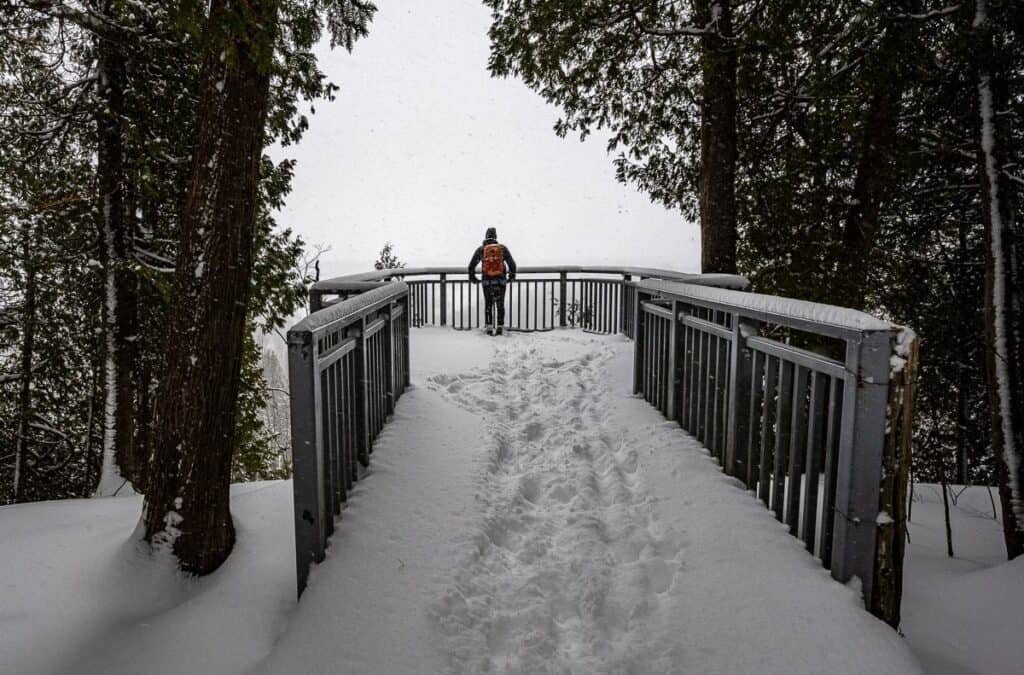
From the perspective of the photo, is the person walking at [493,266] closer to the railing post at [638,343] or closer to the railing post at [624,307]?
the railing post at [624,307]

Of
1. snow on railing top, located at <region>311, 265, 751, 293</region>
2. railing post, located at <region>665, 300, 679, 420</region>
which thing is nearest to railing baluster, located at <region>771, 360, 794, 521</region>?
railing post, located at <region>665, 300, 679, 420</region>

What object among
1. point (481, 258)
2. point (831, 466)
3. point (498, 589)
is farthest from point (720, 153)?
point (498, 589)

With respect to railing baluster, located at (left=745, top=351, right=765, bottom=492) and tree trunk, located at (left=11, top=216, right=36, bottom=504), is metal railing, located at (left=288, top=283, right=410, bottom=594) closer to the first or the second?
railing baluster, located at (left=745, top=351, right=765, bottom=492)

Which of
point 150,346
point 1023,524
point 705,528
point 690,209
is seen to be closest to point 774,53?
point 690,209

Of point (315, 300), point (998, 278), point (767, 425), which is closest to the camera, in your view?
point (767, 425)

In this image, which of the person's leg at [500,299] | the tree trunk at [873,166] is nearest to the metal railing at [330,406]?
the tree trunk at [873,166]

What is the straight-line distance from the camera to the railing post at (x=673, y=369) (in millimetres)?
5129

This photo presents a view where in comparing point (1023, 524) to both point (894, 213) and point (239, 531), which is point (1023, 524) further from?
point (239, 531)

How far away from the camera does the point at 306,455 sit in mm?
2959

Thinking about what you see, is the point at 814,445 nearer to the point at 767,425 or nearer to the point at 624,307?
the point at 767,425

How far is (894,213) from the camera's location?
363 inches

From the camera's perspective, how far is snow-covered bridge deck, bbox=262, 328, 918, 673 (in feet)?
8.43

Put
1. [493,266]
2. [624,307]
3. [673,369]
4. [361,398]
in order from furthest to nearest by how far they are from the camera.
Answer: [624,307]
[493,266]
[673,369]
[361,398]

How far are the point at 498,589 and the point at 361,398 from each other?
1.73m
